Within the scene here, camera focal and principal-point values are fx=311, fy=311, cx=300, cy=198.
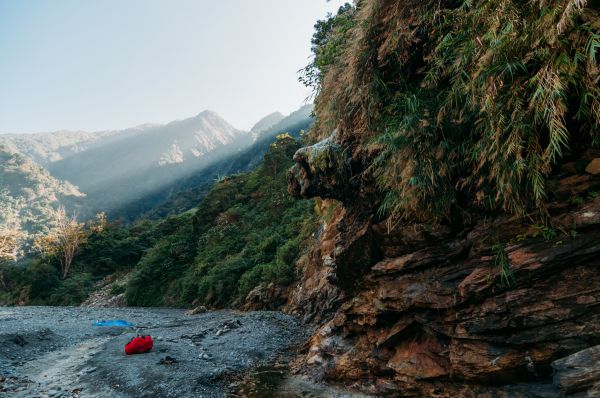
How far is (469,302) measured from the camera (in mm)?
5117

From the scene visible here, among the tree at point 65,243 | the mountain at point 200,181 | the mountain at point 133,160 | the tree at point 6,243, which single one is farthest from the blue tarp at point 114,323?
the mountain at point 133,160

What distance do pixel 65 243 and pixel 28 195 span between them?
8293 cm

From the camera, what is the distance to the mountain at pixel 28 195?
85.3m

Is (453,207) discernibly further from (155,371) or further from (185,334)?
(185,334)

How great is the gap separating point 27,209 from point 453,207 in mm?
121230

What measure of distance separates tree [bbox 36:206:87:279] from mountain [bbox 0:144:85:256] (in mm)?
52523

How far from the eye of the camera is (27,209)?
92.9m

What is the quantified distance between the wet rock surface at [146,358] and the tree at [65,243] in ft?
87.6

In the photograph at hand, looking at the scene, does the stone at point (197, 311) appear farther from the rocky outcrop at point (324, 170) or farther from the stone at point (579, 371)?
the stone at point (579, 371)

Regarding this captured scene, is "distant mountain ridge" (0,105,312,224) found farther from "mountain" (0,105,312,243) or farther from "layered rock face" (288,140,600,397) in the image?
"layered rock face" (288,140,600,397)

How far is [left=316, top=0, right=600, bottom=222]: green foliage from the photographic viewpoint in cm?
370

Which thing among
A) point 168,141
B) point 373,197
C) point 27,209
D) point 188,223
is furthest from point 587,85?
Result: point 168,141

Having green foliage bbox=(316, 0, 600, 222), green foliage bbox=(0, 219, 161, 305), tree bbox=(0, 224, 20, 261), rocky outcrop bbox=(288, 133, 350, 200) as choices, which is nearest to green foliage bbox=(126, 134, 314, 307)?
green foliage bbox=(0, 219, 161, 305)

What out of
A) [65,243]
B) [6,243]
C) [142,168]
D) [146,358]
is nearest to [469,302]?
[146,358]
